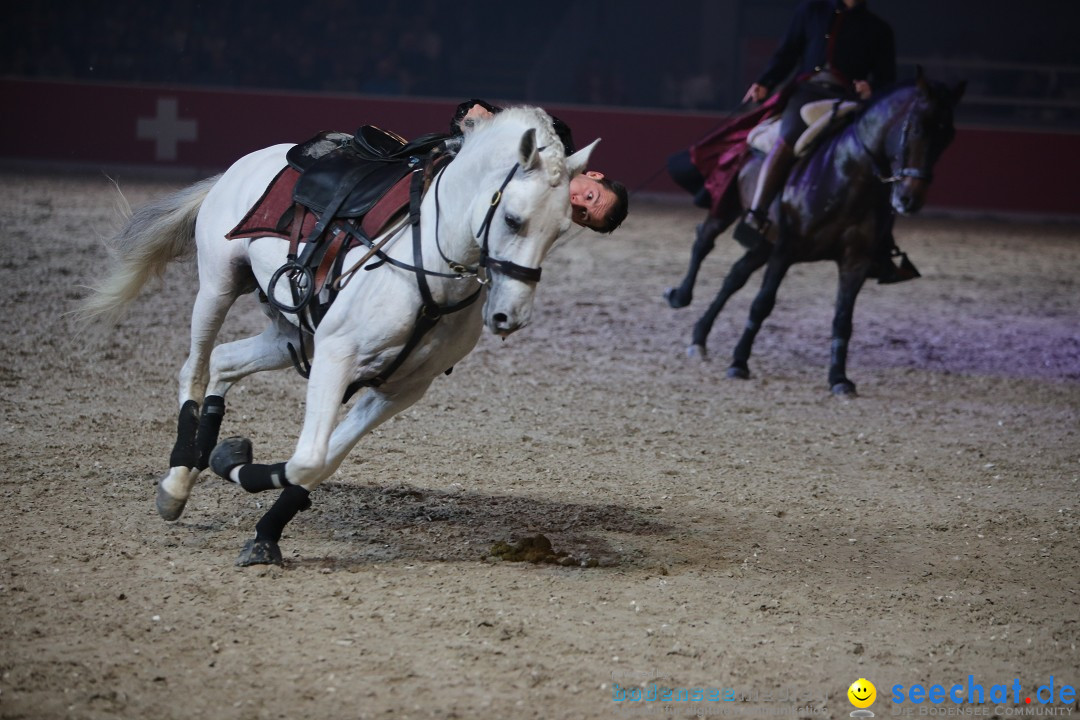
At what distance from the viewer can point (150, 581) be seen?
155 inches

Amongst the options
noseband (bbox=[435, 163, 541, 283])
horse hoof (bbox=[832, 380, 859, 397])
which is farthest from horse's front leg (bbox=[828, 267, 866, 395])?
noseband (bbox=[435, 163, 541, 283])

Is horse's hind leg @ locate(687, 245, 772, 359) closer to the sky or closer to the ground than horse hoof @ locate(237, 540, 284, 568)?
closer to the ground

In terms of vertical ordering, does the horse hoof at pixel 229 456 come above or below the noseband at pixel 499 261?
below

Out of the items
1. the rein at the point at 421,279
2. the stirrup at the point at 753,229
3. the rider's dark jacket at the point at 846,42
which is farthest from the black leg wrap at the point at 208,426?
the rider's dark jacket at the point at 846,42

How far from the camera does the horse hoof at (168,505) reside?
437 cm

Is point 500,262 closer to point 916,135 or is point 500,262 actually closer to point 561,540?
point 561,540

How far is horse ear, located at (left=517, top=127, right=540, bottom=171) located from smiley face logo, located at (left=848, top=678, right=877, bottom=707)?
1.85 meters

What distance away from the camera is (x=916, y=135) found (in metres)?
7.20

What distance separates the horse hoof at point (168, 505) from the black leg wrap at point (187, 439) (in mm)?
129

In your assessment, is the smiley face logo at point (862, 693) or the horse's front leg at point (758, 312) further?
the horse's front leg at point (758, 312)

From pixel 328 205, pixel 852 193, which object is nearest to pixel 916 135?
pixel 852 193

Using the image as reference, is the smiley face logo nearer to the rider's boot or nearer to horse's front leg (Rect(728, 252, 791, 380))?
horse's front leg (Rect(728, 252, 791, 380))

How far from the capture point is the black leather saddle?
4.24 metres

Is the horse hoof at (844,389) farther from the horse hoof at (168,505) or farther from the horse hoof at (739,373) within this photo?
the horse hoof at (168,505)
